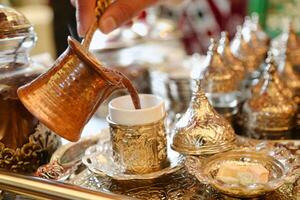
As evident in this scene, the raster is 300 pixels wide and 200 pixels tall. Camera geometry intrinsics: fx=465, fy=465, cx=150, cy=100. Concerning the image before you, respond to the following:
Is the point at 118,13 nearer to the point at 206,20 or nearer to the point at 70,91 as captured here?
the point at 70,91

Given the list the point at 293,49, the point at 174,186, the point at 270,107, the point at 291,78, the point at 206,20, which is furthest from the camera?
the point at 206,20

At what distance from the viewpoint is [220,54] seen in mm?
829

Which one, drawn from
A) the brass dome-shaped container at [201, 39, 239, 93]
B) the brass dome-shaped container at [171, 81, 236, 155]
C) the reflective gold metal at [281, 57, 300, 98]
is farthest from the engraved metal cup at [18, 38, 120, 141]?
the reflective gold metal at [281, 57, 300, 98]

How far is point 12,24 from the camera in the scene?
0.62m

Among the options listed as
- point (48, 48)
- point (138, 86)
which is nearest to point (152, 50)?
point (138, 86)

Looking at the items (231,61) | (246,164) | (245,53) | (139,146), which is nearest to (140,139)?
(139,146)

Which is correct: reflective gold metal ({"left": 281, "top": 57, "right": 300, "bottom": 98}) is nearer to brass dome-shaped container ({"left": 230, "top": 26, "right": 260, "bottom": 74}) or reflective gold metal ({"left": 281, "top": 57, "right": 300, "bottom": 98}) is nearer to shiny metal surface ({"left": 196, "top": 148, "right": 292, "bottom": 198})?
brass dome-shaped container ({"left": 230, "top": 26, "right": 260, "bottom": 74})

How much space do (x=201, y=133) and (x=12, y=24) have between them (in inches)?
11.4

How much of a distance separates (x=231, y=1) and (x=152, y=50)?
2.10 feet

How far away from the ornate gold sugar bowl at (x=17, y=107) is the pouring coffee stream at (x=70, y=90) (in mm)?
58

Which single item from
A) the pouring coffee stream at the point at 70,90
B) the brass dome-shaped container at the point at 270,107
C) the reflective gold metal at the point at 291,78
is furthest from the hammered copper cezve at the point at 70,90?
the reflective gold metal at the point at 291,78

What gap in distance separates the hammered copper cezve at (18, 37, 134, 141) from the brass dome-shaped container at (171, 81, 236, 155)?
11 centimetres

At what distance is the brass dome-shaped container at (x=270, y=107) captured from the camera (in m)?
0.72

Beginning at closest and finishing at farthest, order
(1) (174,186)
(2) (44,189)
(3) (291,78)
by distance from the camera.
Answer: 1. (2) (44,189)
2. (1) (174,186)
3. (3) (291,78)
